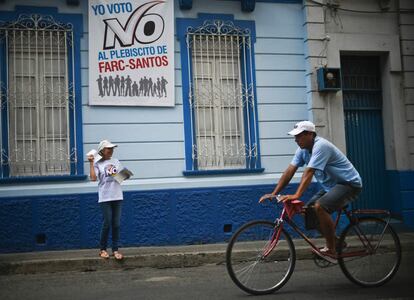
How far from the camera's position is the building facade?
7.95 meters

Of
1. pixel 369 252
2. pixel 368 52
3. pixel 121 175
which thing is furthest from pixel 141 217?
pixel 368 52

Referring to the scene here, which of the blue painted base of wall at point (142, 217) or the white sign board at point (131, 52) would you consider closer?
the blue painted base of wall at point (142, 217)

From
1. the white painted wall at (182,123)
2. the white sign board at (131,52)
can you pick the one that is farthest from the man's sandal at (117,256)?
the white sign board at (131,52)

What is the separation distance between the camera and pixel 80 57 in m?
8.26

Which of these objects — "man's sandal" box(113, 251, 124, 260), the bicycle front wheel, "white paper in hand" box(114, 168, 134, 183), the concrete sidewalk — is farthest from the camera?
"white paper in hand" box(114, 168, 134, 183)

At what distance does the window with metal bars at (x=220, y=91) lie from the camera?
28.4 ft

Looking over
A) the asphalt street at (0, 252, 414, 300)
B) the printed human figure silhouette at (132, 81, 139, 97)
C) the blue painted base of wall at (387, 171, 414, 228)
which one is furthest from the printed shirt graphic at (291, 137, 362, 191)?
the blue painted base of wall at (387, 171, 414, 228)

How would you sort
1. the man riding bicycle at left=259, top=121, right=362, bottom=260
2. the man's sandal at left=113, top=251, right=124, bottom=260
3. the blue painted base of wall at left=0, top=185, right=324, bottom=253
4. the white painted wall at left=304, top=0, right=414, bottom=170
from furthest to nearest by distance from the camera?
the white painted wall at left=304, top=0, right=414, bottom=170 < the blue painted base of wall at left=0, top=185, right=324, bottom=253 < the man's sandal at left=113, top=251, right=124, bottom=260 < the man riding bicycle at left=259, top=121, right=362, bottom=260

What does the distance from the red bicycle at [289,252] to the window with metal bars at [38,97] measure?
159 inches

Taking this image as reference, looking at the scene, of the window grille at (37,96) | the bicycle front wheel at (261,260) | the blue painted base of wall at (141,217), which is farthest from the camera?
the window grille at (37,96)

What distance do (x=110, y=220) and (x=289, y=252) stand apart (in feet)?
9.66

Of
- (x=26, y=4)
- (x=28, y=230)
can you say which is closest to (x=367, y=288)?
(x=28, y=230)

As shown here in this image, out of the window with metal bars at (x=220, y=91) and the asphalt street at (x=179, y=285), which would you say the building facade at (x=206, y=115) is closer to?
the window with metal bars at (x=220, y=91)

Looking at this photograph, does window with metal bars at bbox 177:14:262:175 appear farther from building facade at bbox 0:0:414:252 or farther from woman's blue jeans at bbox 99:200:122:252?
woman's blue jeans at bbox 99:200:122:252
